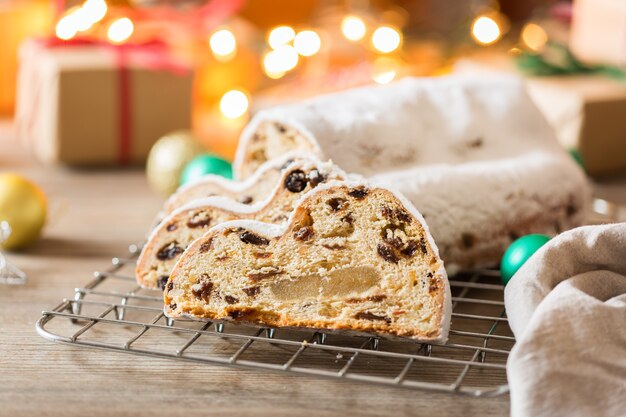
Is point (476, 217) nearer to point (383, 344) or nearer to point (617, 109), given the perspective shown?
point (383, 344)

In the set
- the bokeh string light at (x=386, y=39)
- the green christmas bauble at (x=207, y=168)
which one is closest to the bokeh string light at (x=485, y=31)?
the bokeh string light at (x=386, y=39)

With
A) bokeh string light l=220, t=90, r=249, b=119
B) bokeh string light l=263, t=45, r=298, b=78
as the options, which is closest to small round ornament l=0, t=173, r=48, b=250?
bokeh string light l=220, t=90, r=249, b=119

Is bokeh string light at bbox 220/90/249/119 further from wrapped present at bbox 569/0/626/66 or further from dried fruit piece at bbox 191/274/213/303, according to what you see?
dried fruit piece at bbox 191/274/213/303

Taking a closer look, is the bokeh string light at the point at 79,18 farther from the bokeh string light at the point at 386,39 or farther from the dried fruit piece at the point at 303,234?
the dried fruit piece at the point at 303,234

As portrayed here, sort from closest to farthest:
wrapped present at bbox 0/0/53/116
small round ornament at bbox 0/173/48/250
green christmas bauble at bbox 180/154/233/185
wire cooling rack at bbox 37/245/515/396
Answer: wire cooling rack at bbox 37/245/515/396 → small round ornament at bbox 0/173/48/250 → green christmas bauble at bbox 180/154/233/185 → wrapped present at bbox 0/0/53/116

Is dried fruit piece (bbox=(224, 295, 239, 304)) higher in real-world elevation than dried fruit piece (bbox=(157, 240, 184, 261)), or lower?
lower

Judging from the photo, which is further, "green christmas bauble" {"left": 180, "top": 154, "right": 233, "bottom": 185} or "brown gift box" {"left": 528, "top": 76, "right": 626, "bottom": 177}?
"brown gift box" {"left": 528, "top": 76, "right": 626, "bottom": 177}

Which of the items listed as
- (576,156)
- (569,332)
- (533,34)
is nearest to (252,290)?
(569,332)
